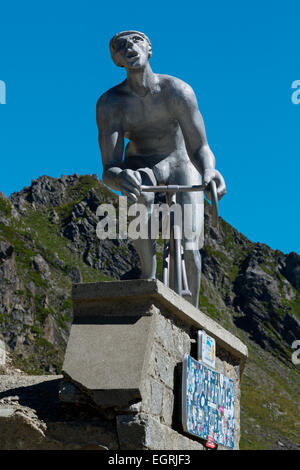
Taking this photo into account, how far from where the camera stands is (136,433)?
5227mm

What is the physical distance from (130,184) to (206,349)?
1.59 metres

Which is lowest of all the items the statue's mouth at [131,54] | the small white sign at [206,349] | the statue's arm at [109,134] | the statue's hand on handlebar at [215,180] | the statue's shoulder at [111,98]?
the small white sign at [206,349]

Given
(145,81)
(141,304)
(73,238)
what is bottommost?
(141,304)

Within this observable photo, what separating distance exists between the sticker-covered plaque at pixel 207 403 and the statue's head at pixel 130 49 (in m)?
2.88

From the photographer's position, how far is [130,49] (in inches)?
279

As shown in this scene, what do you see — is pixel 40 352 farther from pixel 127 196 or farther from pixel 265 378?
pixel 127 196

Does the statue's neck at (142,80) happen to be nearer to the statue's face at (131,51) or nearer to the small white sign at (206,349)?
the statue's face at (131,51)

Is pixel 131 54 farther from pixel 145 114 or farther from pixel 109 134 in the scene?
pixel 109 134

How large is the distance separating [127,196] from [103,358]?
1.71 meters

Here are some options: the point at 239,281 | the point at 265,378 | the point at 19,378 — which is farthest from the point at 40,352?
the point at 239,281

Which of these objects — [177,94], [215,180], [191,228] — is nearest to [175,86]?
[177,94]

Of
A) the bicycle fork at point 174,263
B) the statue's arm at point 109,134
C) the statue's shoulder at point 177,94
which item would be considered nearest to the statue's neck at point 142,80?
the statue's shoulder at point 177,94

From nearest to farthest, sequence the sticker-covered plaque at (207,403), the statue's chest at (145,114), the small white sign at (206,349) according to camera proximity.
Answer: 1. the sticker-covered plaque at (207,403)
2. the small white sign at (206,349)
3. the statue's chest at (145,114)

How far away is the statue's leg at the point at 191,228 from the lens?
23.2 ft
